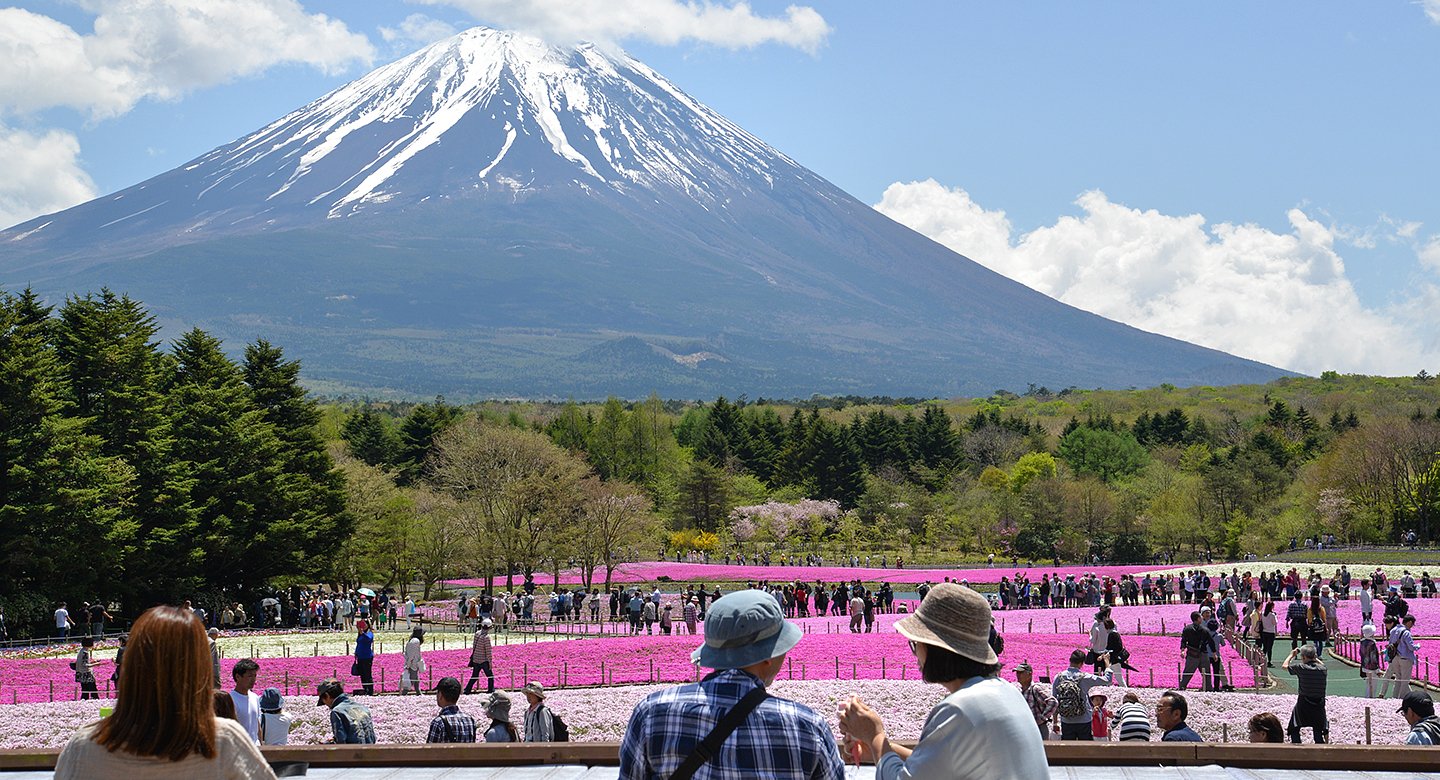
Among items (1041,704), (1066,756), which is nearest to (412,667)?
(1041,704)

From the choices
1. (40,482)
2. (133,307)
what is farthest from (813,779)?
(133,307)

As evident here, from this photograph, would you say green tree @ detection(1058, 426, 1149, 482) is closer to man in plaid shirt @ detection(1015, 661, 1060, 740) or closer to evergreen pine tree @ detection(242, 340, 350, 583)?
evergreen pine tree @ detection(242, 340, 350, 583)

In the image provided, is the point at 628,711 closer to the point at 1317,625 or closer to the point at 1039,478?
the point at 1317,625

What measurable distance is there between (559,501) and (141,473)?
1950 centimetres

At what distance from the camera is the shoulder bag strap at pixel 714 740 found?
5152 millimetres

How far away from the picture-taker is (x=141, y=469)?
140ft

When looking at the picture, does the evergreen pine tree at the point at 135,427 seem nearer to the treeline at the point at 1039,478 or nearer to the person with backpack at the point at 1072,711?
the person with backpack at the point at 1072,711

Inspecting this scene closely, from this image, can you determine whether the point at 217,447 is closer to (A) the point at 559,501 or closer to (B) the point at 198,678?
(A) the point at 559,501

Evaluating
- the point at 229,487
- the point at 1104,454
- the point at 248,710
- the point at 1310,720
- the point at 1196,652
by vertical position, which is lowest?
the point at 1196,652

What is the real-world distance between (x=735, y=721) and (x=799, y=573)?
58512 millimetres

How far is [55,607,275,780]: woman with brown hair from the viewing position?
4.66m

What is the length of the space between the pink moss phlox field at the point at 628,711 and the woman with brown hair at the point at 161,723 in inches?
514

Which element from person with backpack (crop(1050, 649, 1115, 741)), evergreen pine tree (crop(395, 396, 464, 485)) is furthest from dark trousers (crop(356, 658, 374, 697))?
evergreen pine tree (crop(395, 396, 464, 485))

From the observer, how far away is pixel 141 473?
140 ft
